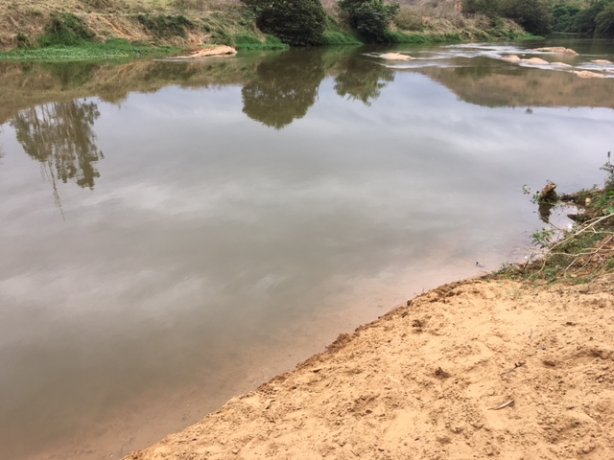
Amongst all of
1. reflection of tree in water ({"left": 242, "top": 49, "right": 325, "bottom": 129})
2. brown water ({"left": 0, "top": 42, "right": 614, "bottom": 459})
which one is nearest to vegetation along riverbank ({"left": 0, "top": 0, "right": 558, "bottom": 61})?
reflection of tree in water ({"left": 242, "top": 49, "right": 325, "bottom": 129})

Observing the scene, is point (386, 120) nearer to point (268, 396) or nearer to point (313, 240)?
point (313, 240)

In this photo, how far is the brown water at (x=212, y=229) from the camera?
4.22m

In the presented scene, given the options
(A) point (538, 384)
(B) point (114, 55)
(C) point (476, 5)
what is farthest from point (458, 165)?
(C) point (476, 5)

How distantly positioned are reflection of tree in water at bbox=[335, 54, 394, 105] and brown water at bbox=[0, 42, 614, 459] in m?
1.65

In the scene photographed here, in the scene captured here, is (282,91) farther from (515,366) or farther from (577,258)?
(515,366)

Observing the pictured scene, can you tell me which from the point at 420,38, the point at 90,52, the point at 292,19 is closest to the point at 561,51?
the point at 420,38

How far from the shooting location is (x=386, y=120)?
13906mm

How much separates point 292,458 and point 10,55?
82.5 feet

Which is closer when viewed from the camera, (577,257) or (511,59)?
(577,257)

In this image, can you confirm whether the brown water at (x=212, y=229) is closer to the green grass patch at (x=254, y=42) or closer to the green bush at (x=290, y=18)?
the green grass patch at (x=254, y=42)

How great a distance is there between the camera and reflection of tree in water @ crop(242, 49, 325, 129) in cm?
1385

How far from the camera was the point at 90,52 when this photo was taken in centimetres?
2431

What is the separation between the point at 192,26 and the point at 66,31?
24.9ft

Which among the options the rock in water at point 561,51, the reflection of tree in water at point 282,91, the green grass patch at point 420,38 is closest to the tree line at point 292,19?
the reflection of tree in water at point 282,91
